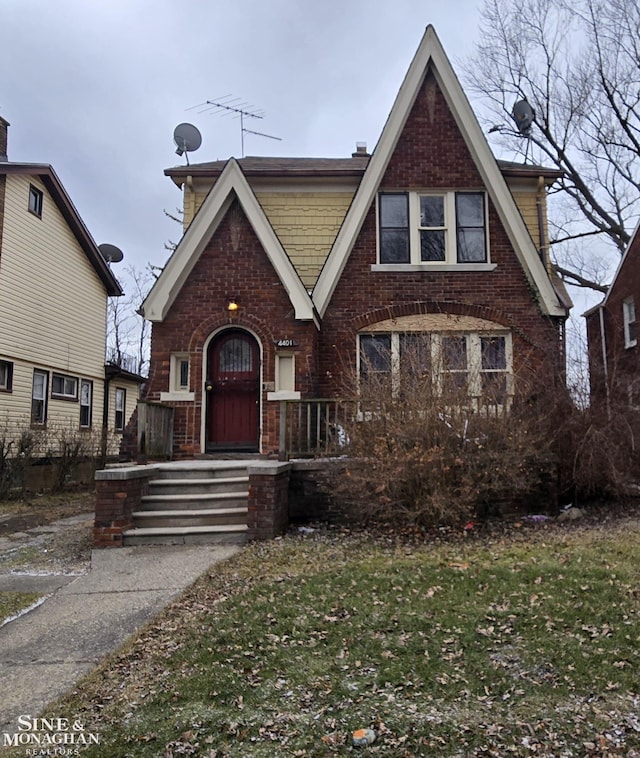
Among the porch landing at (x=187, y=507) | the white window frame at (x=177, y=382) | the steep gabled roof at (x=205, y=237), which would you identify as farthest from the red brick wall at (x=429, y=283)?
the porch landing at (x=187, y=507)

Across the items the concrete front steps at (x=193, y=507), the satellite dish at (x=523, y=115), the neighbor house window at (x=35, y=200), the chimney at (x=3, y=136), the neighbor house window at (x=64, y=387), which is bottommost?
the concrete front steps at (x=193, y=507)

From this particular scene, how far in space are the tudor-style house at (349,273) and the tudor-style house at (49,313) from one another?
6107mm

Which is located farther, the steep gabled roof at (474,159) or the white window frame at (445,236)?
the white window frame at (445,236)

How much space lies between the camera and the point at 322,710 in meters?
3.18

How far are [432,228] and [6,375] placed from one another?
12.0 meters

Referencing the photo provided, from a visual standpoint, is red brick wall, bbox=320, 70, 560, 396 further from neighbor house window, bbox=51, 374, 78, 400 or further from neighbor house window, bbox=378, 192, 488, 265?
neighbor house window, bbox=51, 374, 78, 400

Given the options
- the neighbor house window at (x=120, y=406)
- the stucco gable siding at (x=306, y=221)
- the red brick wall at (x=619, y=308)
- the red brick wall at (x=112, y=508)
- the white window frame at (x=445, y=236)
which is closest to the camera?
the red brick wall at (x=112, y=508)

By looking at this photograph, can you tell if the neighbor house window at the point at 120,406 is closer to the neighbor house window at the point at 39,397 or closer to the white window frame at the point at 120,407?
the white window frame at the point at 120,407

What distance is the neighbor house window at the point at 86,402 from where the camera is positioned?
19.7 m

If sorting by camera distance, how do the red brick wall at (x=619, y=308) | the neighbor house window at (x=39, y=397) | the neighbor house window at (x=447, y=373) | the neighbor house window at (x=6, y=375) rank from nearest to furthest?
1. the neighbor house window at (x=447, y=373)
2. the neighbor house window at (x=6, y=375)
3. the neighbor house window at (x=39, y=397)
4. the red brick wall at (x=619, y=308)

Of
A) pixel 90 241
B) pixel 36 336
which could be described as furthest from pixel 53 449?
pixel 90 241

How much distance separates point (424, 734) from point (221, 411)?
851 cm

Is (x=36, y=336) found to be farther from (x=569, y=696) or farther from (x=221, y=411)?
(x=569, y=696)

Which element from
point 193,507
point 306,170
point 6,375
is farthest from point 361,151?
point 193,507
